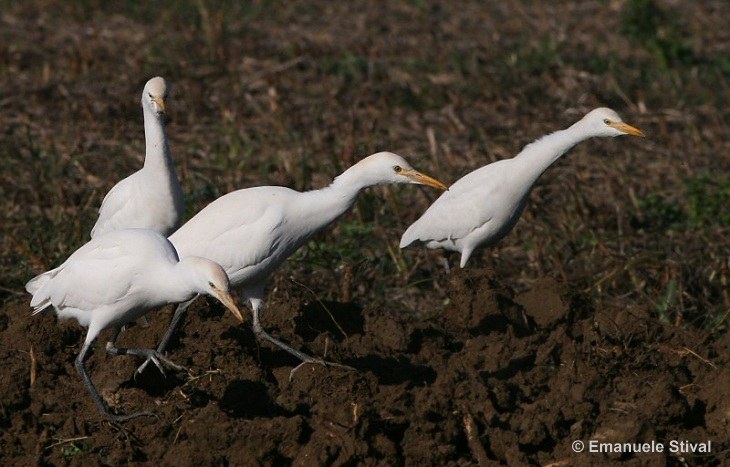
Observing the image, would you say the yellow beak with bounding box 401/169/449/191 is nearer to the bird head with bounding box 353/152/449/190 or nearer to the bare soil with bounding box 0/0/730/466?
the bird head with bounding box 353/152/449/190

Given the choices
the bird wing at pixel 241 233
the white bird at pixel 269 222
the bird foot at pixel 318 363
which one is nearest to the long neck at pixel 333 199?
the white bird at pixel 269 222

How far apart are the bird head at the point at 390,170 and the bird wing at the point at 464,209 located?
107cm

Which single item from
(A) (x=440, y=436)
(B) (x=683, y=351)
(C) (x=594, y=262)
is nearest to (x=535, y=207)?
(C) (x=594, y=262)

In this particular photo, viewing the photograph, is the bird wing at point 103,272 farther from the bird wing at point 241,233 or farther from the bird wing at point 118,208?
the bird wing at point 118,208

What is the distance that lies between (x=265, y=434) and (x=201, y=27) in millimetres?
9068

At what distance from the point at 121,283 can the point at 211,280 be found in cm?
68

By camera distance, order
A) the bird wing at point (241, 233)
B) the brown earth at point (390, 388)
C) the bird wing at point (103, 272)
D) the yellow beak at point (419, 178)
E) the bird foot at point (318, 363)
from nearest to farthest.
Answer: the brown earth at point (390, 388), the bird wing at point (103, 272), the bird foot at point (318, 363), the bird wing at point (241, 233), the yellow beak at point (419, 178)

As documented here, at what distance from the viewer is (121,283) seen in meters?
6.37

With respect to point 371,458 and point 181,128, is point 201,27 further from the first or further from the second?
point 371,458

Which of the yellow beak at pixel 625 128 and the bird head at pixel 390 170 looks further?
the yellow beak at pixel 625 128

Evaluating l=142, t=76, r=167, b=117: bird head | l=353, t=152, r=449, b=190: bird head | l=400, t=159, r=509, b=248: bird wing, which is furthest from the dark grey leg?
l=400, t=159, r=509, b=248: bird wing

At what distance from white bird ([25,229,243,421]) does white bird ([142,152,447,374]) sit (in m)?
0.62

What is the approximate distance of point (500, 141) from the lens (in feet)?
38.9

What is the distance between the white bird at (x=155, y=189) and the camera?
26.5ft
